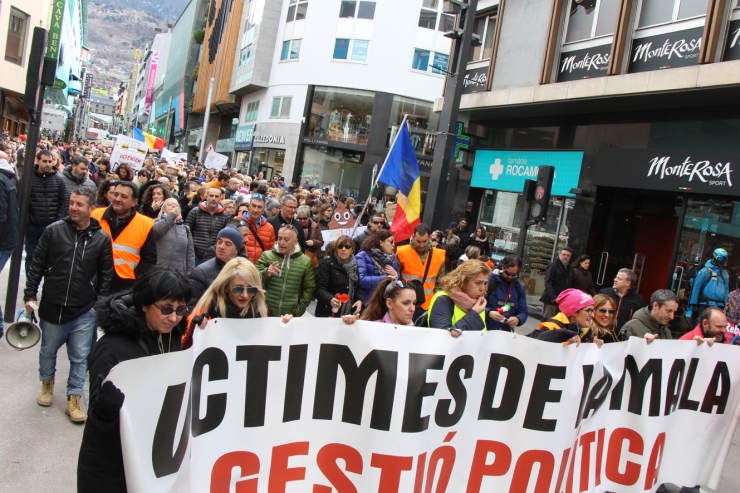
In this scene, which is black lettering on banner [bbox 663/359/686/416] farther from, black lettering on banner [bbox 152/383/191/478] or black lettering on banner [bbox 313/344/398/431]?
black lettering on banner [bbox 152/383/191/478]

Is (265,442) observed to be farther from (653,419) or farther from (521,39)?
(521,39)

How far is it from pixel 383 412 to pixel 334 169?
1266 inches

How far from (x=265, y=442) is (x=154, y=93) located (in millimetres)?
122992

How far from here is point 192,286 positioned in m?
4.70

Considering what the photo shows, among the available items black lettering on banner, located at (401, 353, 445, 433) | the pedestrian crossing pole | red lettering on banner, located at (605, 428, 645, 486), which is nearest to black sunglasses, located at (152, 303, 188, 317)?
black lettering on banner, located at (401, 353, 445, 433)

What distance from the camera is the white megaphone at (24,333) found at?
173 inches

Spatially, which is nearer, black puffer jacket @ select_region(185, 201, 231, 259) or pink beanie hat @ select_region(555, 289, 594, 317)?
pink beanie hat @ select_region(555, 289, 594, 317)

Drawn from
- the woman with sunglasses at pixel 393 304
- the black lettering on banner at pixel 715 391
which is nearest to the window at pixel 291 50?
the woman with sunglasses at pixel 393 304

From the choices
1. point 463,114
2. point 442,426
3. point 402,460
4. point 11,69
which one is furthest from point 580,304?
point 11,69

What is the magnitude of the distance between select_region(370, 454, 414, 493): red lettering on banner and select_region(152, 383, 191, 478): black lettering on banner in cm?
109

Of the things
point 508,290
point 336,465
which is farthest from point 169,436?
point 508,290

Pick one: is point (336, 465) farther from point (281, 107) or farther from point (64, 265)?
point (281, 107)

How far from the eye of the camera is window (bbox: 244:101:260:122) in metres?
41.1

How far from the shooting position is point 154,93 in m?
116
